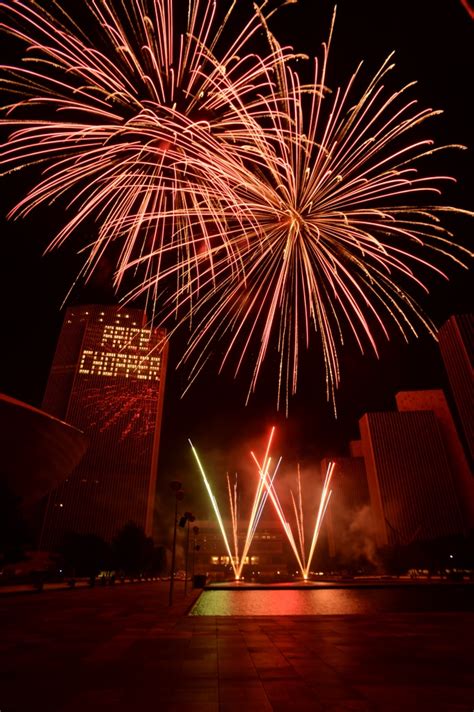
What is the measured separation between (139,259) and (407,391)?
189m

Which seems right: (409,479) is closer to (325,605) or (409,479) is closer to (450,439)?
(450,439)

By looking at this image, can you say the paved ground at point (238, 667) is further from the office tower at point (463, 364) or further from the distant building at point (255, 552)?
the distant building at point (255, 552)

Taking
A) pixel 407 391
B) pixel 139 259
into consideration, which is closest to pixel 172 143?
pixel 139 259

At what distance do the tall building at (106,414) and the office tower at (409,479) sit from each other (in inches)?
2967

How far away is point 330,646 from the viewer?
911 centimetres

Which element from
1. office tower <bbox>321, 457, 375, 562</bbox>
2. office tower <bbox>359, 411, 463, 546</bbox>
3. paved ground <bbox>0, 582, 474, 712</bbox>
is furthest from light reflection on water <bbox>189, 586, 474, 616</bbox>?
office tower <bbox>321, 457, 375, 562</bbox>

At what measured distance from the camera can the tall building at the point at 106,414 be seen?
134750 millimetres

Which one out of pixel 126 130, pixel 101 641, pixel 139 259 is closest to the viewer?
pixel 101 641

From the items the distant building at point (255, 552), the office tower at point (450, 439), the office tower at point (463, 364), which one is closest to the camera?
the office tower at point (463, 364)

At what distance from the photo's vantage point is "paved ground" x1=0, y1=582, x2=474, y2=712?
5738 millimetres

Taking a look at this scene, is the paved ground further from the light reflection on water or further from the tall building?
the tall building

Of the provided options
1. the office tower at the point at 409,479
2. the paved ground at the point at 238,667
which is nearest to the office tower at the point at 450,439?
the office tower at the point at 409,479

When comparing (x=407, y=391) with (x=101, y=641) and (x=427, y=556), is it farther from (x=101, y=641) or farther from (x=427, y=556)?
(x=101, y=641)

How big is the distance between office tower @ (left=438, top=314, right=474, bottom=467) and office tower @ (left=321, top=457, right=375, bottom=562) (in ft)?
217
